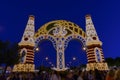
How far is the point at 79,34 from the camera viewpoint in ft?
146

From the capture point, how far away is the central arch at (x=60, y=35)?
138 feet

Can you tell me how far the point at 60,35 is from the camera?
140ft

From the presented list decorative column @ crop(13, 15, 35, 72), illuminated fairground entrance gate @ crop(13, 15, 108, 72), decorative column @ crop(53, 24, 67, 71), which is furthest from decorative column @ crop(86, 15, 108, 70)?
decorative column @ crop(13, 15, 35, 72)

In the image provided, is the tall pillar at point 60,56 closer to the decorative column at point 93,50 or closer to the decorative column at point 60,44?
the decorative column at point 60,44

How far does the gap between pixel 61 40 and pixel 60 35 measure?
3.09 ft

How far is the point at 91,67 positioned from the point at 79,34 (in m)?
6.85

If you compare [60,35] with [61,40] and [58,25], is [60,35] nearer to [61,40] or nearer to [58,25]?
[61,40]

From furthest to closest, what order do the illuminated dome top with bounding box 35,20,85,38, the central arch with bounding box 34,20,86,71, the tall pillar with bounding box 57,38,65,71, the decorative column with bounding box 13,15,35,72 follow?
the illuminated dome top with bounding box 35,20,85,38
the central arch with bounding box 34,20,86,71
the tall pillar with bounding box 57,38,65,71
the decorative column with bounding box 13,15,35,72

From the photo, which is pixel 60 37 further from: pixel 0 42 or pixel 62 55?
pixel 0 42

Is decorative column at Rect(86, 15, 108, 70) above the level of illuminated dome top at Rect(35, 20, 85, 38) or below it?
below

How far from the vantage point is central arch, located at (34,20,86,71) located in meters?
42.0

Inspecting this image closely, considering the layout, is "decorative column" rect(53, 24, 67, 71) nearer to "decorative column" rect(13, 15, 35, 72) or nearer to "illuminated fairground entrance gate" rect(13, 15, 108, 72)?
"illuminated fairground entrance gate" rect(13, 15, 108, 72)

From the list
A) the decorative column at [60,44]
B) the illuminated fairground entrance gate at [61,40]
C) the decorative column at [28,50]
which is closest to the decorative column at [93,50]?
the illuminated fairground entrance gate at [61,40]

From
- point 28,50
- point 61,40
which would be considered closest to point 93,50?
point 61,40
